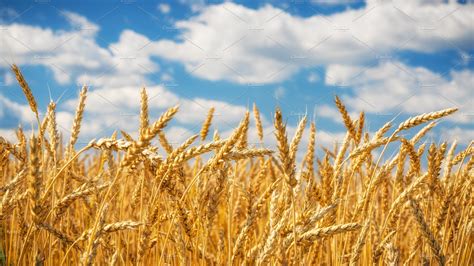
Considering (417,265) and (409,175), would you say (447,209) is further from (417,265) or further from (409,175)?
(417,265)

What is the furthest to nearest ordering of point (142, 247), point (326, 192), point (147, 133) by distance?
point (326, 192) < point (142, 247) < point (147, 133)

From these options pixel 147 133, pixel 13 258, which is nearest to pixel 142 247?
pixel 147 133

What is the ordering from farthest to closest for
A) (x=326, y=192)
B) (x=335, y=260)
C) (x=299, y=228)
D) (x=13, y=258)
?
(x=13, y=258) < (x=335, y=260) < (x=326, y=192) < (x=299, y=228)

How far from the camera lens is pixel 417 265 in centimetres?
251

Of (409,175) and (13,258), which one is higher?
(409,175)

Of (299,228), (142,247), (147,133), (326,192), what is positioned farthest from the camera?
(326,192)

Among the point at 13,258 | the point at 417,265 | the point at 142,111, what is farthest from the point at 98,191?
the point at 417,265

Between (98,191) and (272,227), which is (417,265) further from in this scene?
(98,191)

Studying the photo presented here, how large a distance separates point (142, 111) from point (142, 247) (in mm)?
541

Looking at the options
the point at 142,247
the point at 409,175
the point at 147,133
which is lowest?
the point at 142,247

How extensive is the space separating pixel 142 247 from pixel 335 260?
0.85 metres

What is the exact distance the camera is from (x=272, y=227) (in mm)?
1513

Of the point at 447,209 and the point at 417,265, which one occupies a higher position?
the point at 447,209

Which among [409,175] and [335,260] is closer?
[335,260]
